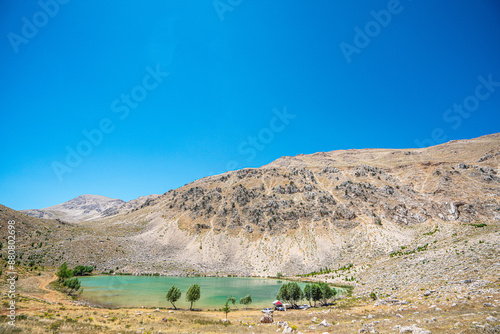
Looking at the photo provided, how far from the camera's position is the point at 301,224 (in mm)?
104688

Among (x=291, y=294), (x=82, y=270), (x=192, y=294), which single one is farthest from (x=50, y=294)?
(x=291, y=294)

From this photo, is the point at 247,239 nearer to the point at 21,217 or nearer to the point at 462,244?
the point at 462,244

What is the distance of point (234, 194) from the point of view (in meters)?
128

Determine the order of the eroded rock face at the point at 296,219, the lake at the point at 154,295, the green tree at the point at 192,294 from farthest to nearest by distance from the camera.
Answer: the eroded rock face at the point at 296,219 < the lake at the point at 154,295 < the green tree at the point at 192,294

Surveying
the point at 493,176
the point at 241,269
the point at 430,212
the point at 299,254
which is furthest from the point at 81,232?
the point at 493,176

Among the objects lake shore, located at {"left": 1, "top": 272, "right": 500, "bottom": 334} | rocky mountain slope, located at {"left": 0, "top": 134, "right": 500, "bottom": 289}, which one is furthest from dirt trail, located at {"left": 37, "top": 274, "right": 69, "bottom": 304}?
rocky mountain slope, located at {"left": 0, "top": 134, "right": 500, "bottom": 289}

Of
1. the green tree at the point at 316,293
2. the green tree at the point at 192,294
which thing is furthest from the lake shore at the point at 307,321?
the green tree at the point at 316,293

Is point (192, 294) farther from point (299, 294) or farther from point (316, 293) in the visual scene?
point (316, 293)

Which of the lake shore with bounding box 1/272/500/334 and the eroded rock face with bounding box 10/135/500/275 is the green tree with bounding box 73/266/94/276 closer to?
the eroded rock face with bounding box 10/135/500/275

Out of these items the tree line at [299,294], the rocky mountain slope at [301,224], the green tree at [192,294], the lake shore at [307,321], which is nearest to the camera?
the lake shore at [307,321]

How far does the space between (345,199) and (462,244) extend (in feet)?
218

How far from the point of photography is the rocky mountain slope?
81812 mm

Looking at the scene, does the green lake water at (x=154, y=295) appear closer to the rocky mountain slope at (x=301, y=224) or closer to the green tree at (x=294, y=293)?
the green tree at (x=294, y=293)

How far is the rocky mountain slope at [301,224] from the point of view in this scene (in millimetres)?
81812
